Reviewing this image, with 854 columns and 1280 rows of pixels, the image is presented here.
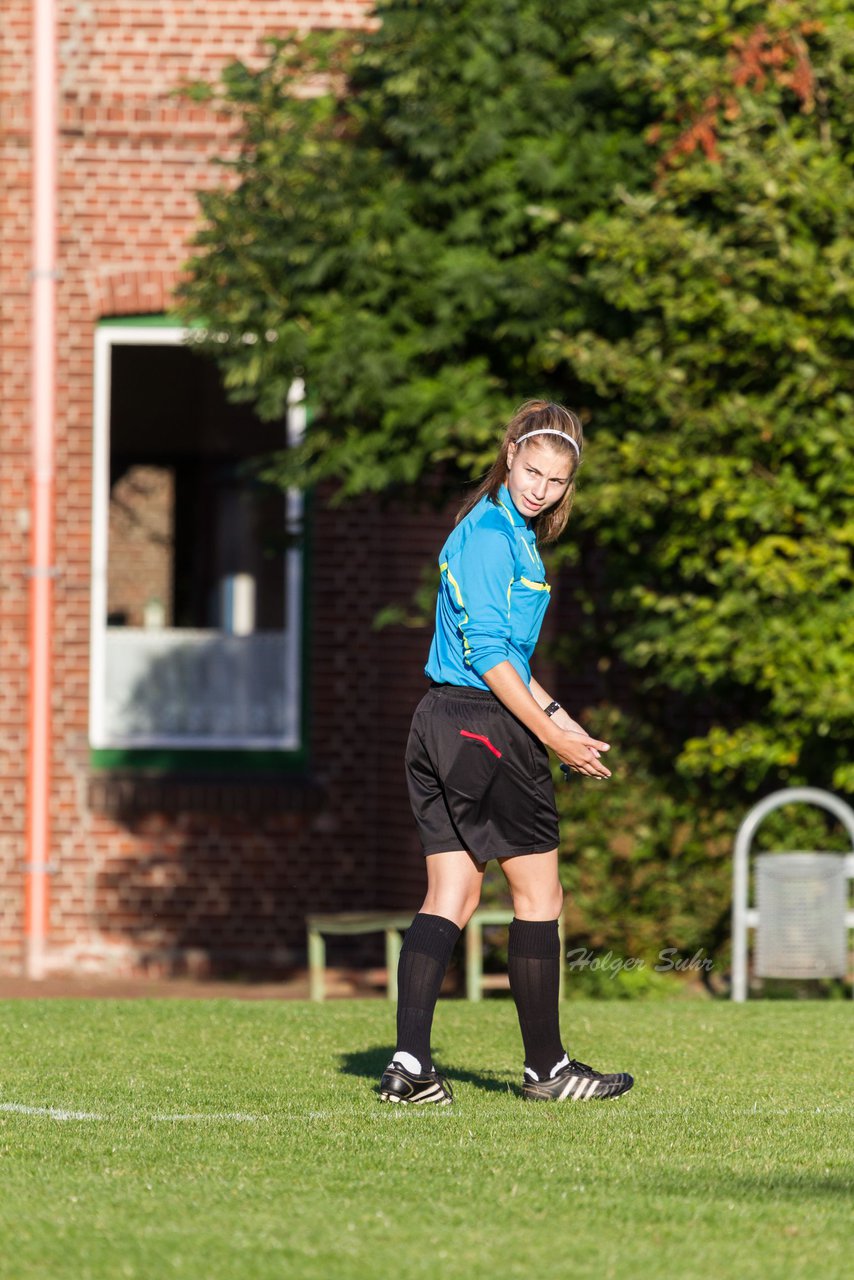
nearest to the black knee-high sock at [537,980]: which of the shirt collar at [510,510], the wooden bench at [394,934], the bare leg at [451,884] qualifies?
the bare leg at [451,884]

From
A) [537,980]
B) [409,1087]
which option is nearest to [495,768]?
[537,980]

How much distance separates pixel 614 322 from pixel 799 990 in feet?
11.3

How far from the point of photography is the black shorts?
5184mm

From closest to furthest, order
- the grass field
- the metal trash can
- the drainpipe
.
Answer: the grass field → the metal trash can → the drainpipe

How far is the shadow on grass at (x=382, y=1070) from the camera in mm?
5637

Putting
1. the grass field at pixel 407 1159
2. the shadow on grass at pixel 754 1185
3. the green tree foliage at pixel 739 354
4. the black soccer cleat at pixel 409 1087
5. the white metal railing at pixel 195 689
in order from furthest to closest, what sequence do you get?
1. the white metal railing at pixel 195 689
2. the green tree foliage at pixel 739 354
3. the black soccer cleat at pixel 409 1087
4. the shadow on grass at pixel 754 1185
5. the grass field at pixel 407 1159

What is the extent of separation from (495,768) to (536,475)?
2.47 feet

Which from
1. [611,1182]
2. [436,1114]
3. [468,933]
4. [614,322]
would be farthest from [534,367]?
[611,1182]

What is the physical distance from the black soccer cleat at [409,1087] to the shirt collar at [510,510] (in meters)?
1.40

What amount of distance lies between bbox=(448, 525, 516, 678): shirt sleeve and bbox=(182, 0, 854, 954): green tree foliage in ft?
13.1

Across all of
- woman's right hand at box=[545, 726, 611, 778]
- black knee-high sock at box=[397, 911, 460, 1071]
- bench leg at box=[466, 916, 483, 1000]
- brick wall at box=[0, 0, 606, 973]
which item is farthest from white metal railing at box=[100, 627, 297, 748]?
woman's right hand at box=[545, 726, 611, 778]

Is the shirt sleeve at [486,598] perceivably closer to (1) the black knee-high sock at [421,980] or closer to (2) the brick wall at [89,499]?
(1) the black knee-high sock at [421,980]

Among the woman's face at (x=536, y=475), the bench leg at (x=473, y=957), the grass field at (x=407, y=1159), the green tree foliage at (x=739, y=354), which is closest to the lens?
the grass field at (x=407, y=1159)

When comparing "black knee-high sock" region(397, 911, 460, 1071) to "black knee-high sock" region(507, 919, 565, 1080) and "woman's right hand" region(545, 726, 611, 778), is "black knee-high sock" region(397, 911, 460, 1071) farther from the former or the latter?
"woman's right hand" region(545, 726, 611, 778)
